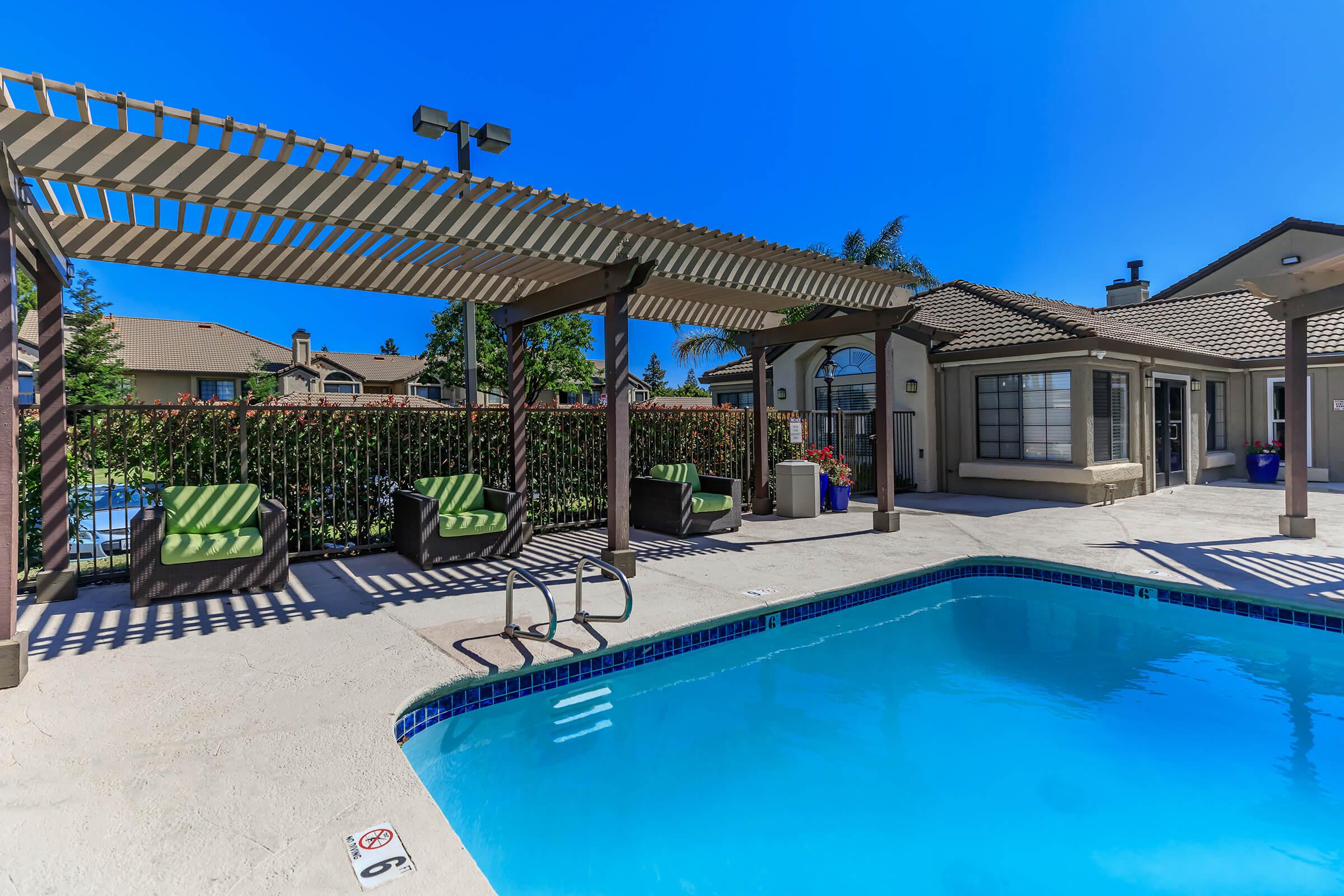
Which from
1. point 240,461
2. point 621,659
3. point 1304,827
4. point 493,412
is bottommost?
point 1304,827

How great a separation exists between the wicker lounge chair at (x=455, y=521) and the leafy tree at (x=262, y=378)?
21.0m

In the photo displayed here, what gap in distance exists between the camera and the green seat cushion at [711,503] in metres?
8.25

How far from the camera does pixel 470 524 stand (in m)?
6.66

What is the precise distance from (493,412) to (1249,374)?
16008mm

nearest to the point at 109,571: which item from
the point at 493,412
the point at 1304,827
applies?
the point at 493,412

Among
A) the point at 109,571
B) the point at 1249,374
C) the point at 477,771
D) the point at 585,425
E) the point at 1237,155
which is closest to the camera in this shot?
the point at 477,771

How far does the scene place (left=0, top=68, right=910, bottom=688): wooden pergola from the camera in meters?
3.61

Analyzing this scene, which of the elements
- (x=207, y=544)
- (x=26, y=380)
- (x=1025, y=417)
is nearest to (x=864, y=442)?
(x=1025, y=417)

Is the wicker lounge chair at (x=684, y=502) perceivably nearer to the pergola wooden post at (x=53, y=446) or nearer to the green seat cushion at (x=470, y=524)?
the green seat cushion at (x=470, y=524)

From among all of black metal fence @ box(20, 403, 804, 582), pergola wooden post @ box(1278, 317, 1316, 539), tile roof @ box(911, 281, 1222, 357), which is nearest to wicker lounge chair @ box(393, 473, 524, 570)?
black metal fence @ box(20, 403, 804, 582)

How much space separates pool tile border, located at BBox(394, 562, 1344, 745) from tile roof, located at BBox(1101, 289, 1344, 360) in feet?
34.1

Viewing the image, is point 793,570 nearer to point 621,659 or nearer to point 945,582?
point 945,582

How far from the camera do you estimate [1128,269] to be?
71.6ft

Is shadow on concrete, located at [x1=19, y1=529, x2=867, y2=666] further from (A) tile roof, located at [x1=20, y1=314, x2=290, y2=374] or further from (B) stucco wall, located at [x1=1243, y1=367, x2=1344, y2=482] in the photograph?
(A) tile roof, located at [x1=20, y1=314, x2=290, y2=374]
